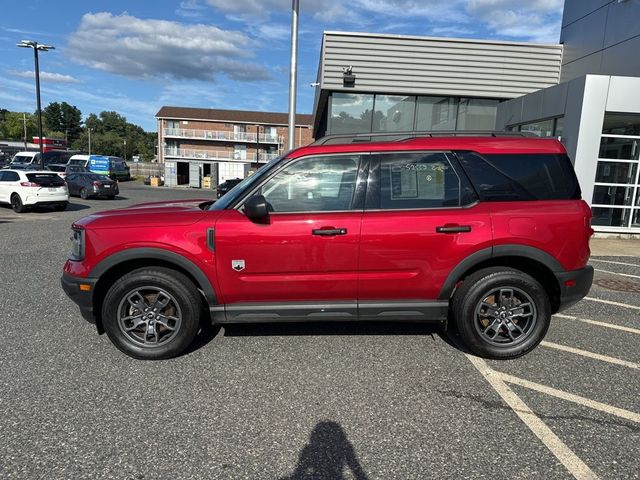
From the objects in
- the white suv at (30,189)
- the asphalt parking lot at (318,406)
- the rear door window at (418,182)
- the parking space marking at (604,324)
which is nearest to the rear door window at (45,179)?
the white suv at (30,189)

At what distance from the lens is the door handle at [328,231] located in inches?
143

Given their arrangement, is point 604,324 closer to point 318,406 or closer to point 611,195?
point 318,406

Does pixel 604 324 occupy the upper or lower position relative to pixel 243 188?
lower

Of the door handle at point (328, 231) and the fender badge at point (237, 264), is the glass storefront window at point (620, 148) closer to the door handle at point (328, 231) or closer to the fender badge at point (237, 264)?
the door handle at point (328, 231)

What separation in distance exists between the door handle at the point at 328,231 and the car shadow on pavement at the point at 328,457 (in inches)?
56.6

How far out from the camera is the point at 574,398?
329 cm

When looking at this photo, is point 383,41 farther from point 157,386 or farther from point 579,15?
point 157,386

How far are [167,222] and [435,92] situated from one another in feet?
41.1

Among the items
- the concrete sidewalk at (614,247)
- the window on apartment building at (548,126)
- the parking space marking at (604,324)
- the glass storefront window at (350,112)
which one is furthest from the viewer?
the glass storefront window at (350,112)

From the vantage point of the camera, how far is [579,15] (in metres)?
13.5

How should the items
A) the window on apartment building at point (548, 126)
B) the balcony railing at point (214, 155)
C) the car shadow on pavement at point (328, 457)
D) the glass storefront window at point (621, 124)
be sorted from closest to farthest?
the car shadow on pavement at point (328, 457)
the glass storefront window at point (621, 124)
the window on apartment building at point (548, 126)
the balcony railing at point (214, 155)

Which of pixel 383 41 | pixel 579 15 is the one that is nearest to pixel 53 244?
pixel 383 41

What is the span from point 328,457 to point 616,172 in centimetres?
1122

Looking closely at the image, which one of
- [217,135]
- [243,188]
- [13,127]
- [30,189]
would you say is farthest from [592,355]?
[13,127]
